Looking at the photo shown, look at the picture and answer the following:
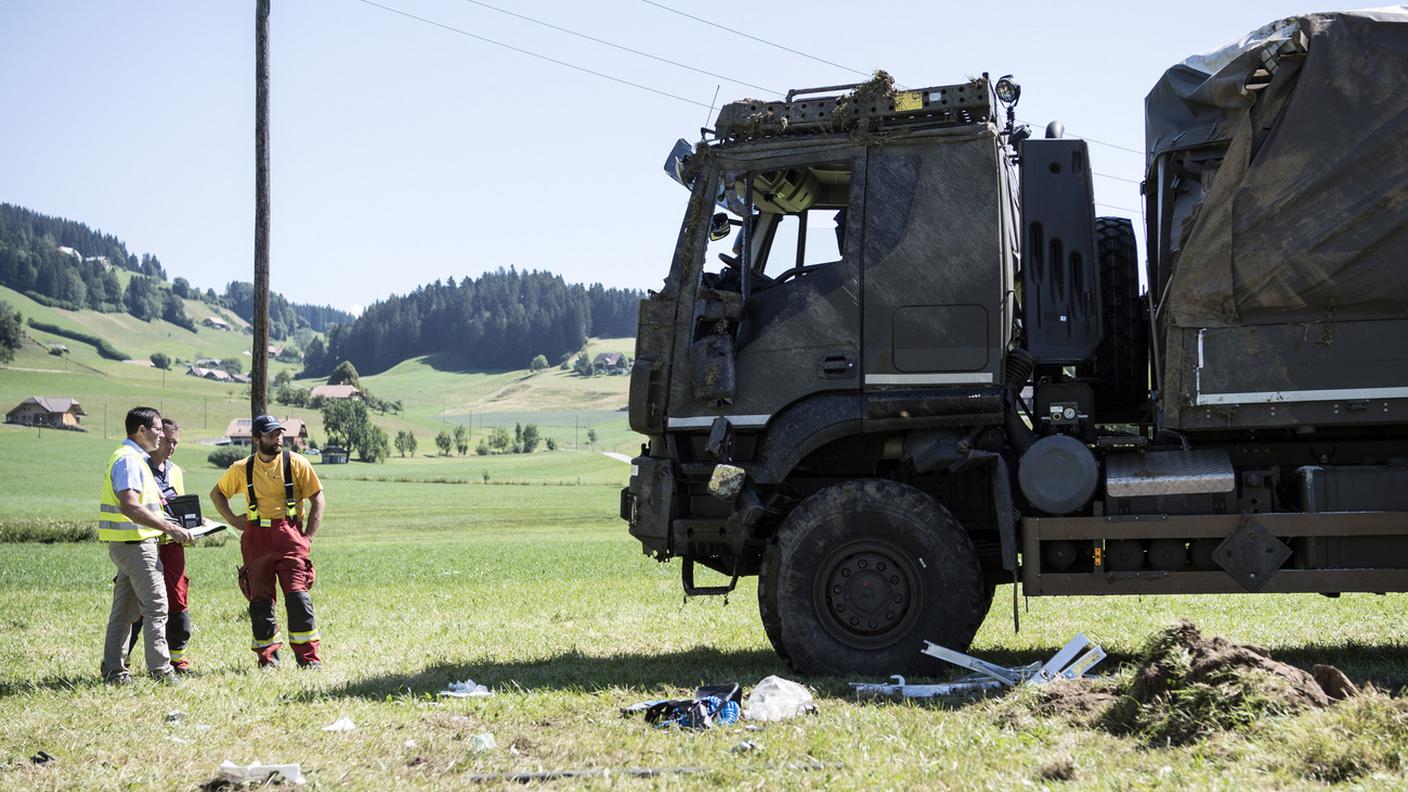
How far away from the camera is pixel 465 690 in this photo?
773cm

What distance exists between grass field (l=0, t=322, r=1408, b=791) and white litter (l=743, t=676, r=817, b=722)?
0.12 meters

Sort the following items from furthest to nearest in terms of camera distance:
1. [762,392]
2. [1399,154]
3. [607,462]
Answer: [607,462] < [762,392] < [1399,154]

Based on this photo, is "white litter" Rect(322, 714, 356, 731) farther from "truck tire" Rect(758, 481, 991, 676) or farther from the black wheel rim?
the black wheel rim

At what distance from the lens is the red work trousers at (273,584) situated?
357 inches

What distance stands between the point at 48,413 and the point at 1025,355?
351ft

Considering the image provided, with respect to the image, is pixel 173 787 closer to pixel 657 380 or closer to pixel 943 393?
pixel 657 380

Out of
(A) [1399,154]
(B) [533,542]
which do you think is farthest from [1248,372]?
(B) [533,542]

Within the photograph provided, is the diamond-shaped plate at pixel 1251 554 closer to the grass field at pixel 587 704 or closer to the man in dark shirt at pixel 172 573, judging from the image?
the grass field at pixel 587 704

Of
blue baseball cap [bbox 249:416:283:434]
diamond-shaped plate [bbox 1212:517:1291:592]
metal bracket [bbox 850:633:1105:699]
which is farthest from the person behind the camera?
blue baseball cap [bbox 249:416:283:434]

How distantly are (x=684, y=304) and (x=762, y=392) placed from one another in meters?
0.78

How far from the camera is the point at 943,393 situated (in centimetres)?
791

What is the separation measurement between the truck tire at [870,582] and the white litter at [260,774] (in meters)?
3.35

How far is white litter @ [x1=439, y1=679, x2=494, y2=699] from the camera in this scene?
7449mm

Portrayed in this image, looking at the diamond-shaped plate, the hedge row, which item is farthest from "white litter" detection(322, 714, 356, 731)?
the hedge row
